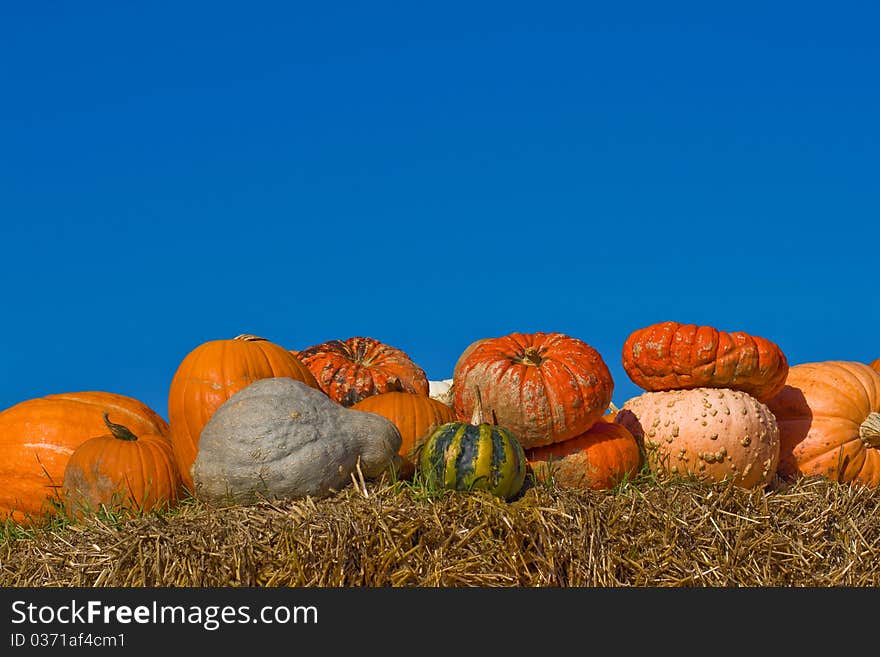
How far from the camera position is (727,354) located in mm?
7371

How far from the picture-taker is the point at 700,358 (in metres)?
7.37

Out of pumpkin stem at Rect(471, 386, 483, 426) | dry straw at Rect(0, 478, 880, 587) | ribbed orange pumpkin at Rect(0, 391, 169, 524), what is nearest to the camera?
dry straw at Rect(0, 478, 880, 587)

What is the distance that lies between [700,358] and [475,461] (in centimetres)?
243

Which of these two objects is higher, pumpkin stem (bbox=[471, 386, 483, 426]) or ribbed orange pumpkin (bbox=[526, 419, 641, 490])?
pumpkin stem (bbox=[471, 386, 483, 426])

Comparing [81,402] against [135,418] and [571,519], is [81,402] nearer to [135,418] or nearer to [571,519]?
[135,418]

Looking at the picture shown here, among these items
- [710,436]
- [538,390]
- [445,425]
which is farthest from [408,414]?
[710,436]

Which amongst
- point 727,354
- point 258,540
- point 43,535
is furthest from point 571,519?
point 43,535

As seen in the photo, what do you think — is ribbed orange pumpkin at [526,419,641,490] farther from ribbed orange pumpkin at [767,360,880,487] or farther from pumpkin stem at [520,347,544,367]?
ribbed orange pumpkin at [767,360,880,487]

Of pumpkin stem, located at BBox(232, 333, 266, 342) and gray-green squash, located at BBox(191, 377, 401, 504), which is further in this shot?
pumpkin stem, located at BBox(232, 333, 266, 342)

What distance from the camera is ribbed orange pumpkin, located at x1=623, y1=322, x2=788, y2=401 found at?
738cm

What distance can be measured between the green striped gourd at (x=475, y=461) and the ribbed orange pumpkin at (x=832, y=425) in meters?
3.32

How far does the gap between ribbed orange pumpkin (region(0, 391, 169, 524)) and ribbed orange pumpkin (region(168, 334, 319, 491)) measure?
115cm

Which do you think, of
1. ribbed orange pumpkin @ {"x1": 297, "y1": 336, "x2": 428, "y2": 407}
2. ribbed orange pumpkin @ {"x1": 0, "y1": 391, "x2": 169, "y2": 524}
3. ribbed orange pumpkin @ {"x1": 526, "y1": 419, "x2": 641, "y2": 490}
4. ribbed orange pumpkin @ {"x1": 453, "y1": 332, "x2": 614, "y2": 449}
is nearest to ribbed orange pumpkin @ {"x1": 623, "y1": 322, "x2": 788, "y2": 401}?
ribbed orange pumpkin @ {"x1": 453, "y1": 332, "x2": 614, "y2": 449}

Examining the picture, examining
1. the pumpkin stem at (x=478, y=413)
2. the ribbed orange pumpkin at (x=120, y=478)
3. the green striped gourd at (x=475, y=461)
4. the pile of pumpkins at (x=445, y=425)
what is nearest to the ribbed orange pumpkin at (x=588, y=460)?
the pile of pumpkins at (x=445, y=425)
